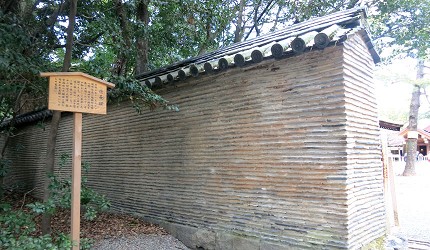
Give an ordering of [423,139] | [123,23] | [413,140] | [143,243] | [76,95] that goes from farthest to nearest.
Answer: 1. [423,139]
2. [413,140]
3. [123,23]
4. [143,243]
5. [76,95]

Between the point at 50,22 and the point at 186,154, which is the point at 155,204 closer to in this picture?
the point at 186,154

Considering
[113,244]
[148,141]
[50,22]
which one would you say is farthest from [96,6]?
[113,244]

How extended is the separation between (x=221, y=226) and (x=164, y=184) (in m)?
1.65

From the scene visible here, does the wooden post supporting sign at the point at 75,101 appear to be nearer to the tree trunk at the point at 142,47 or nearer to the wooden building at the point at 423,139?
the tree trunk at the point at 142,47

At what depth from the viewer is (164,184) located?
20.5ft

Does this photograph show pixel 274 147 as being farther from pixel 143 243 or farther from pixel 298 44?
pixel 143 243

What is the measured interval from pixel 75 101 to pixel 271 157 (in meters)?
2.86

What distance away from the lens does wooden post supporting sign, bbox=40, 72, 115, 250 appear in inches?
154

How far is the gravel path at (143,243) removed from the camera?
5.30 meters

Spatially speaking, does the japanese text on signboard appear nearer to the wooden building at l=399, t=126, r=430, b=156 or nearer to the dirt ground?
the dirt ground

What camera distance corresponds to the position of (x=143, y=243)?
17.9ft

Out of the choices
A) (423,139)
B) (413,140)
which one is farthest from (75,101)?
(423,139)

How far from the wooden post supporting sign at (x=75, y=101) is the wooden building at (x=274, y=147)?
1.74 meters

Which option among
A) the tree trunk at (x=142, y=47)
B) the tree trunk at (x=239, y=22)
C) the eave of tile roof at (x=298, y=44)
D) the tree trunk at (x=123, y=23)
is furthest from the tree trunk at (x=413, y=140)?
the tree trunk at (x=123, y=23)
